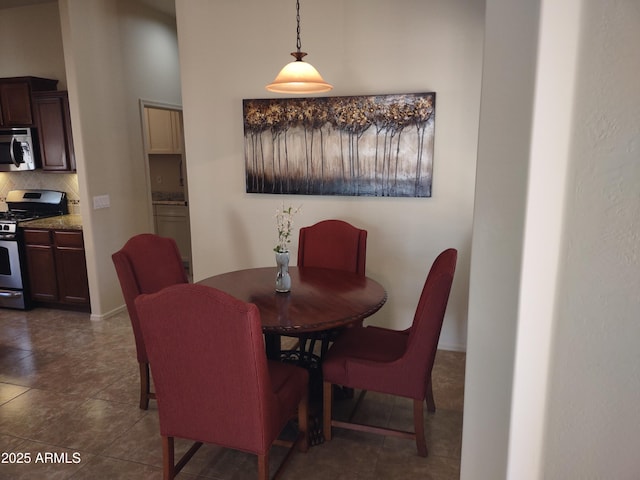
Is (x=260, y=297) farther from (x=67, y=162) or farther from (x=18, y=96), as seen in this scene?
(x=18, y=96)

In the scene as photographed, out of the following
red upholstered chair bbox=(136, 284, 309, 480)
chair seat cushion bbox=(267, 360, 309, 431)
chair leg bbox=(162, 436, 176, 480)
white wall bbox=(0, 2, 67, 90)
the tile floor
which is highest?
white wall bbox=(0, 2, 67, 90)

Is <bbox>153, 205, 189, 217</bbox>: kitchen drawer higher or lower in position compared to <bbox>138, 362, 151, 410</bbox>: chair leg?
higher

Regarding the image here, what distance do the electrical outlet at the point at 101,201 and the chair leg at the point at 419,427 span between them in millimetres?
3510

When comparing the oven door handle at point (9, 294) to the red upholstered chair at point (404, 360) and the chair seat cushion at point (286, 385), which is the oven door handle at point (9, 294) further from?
the red upholstered chair at point (404, 360)

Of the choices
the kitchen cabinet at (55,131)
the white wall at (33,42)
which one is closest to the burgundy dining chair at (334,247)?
the kitchen cabinet at (55,131)

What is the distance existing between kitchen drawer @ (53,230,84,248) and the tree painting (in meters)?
1.85

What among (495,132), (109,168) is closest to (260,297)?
(495,132)

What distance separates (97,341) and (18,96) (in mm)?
2673

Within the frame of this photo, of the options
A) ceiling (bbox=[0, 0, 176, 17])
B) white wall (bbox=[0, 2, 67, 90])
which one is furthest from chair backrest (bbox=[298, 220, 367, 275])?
white wall (bbox=[0, 2, 67, 90])

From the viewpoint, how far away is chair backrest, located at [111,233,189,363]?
262 centimetres

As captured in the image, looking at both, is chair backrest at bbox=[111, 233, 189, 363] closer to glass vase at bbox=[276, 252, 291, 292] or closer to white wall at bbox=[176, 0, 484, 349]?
glass vase at bbox=[276, 252, 291, 292]

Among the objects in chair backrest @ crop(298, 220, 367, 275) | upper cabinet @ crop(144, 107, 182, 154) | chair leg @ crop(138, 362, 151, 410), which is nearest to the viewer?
chair leg @ crop(138, 362, 151, 410)

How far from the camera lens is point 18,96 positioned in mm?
4559

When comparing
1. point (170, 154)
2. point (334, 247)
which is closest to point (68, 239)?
point (170, 154)
